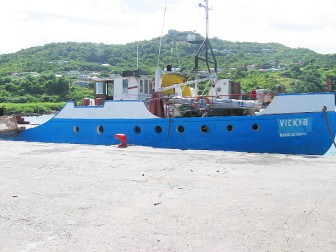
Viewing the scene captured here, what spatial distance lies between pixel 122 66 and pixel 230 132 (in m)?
105

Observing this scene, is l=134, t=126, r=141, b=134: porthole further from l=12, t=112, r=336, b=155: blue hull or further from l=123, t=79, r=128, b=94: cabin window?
l=123, t=79, r=128, b=94: cabin window

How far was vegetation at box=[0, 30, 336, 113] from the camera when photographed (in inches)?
2731

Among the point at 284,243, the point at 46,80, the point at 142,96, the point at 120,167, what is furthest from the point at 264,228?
the point at 46,80

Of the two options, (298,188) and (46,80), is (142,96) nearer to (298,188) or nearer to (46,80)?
(298,188)

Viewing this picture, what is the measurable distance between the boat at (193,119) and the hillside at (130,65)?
953 inches

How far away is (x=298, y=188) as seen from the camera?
681 cm

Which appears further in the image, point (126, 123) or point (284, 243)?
point (126, 123)

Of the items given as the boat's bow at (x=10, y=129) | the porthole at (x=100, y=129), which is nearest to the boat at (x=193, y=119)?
the porthole at (x=100, y=129)

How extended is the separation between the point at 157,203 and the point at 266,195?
184cm

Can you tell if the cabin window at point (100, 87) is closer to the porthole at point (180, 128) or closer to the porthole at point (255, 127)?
the porthole at point (180, 128)

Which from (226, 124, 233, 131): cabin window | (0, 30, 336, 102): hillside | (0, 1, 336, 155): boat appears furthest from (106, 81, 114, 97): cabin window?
(0, 30, 336, 102): hillside

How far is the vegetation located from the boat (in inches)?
449

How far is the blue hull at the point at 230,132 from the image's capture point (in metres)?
12.9

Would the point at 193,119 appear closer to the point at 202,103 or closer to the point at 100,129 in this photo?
the point at 202,103
